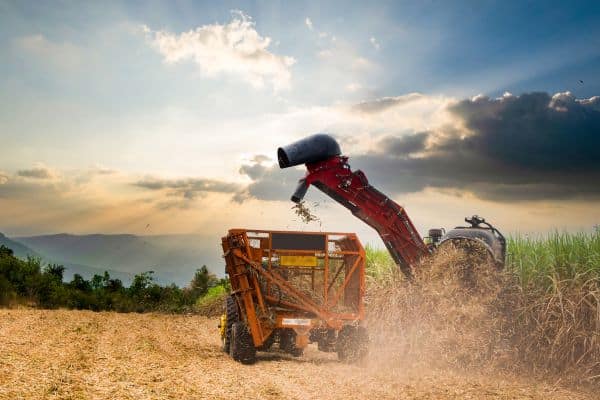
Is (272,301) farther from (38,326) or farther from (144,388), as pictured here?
(38,326)

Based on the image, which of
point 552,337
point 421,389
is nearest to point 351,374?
point 421,389

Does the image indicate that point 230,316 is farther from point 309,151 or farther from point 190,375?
point 309,151

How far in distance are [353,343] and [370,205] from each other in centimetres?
280

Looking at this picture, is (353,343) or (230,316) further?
(230,316)

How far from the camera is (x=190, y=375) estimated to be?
9.11 metres

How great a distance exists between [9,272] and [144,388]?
13.2m

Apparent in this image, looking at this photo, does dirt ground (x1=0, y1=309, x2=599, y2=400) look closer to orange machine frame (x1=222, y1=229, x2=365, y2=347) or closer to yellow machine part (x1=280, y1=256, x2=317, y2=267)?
orange machine frame (x1=222, y1=229, x2=365, y2=347)

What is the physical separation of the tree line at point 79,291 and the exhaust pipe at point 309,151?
1094 centimetres

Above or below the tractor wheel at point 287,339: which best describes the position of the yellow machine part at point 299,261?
above

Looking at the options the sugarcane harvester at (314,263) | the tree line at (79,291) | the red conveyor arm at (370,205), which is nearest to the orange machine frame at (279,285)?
the sugarcane harvester at (314,263)

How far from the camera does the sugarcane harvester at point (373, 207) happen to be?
38.0 feet

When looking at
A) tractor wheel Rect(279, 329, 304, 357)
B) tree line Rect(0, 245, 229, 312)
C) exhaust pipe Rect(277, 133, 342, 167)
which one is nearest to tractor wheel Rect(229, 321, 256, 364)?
tractor wheel Rect(279, 329, 304, 357)

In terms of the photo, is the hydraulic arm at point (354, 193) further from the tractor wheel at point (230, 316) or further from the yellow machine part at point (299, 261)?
the tractor wheel at point (230, 316)

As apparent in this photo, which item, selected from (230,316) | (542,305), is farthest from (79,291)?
(542,305)
